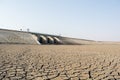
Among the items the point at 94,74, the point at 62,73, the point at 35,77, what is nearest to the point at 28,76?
the point at 35,77

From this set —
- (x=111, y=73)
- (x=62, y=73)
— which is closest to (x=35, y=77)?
(x=62, y=73)

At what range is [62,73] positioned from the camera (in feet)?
16.2

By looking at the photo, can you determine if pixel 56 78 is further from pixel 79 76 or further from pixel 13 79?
pixel 13 79

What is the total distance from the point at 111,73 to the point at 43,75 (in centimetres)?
167

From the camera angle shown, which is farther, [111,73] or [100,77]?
[111,73]

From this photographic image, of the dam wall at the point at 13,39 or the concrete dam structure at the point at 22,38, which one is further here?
the concrete dam structure at the point at 22,38

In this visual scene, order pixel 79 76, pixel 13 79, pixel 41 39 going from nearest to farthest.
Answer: pixel 13 79
pixel 79 76
pixel 41 39

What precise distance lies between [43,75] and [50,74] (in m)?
0.21

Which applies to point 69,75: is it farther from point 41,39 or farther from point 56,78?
point 41,39

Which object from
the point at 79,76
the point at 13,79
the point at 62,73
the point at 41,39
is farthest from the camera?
the point at 41,39

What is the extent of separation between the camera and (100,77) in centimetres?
456

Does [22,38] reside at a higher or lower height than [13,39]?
higher

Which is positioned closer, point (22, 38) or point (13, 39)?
point (13, 39)

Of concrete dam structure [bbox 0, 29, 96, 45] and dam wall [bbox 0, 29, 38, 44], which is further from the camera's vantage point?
concrete dam structure [bbox 0, 29, 96, 45]
